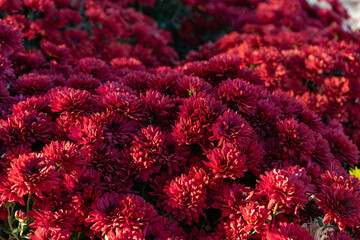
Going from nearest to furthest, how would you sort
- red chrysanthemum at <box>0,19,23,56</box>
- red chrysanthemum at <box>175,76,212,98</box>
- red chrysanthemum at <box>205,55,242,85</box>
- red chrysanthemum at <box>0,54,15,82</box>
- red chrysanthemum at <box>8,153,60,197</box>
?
red chrysanthemum at <box>8,153,60,197</box>, red chrysanthemum at <box>175,76,212,98</box>, red chrysanthemum at <box>205,55,242,85</box>, red chrysanthemum at <box>0,54,15,82</box>, red chrysanthemum at <box>0,19,23,56</box>

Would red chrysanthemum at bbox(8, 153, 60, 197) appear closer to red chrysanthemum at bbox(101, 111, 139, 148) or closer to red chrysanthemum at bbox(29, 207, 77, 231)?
red chrysanthemum at bbox(29, 207, 77, 231)

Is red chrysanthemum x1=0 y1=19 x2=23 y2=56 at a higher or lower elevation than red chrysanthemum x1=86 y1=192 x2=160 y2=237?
higher

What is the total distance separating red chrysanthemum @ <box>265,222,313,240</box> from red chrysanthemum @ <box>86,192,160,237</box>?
1.68 ft

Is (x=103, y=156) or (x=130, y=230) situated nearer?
(x=130, y=230)

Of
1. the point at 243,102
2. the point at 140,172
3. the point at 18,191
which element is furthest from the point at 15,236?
the point at 243,102

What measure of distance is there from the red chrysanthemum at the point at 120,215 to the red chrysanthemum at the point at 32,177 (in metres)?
0.22

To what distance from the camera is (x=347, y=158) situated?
7.27 ft

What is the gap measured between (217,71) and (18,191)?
52.0 inches

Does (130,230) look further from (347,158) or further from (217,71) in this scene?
(347,158)

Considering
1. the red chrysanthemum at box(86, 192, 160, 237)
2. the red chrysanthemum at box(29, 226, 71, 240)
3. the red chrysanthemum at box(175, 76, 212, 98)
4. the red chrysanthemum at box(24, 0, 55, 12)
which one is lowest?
the red chrysanthemum at box(29, 226, 71, 240)

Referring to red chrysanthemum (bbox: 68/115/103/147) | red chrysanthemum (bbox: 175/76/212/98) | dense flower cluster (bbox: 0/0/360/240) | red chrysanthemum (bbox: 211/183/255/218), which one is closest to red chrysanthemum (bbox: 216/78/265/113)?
dense flower cluster (bbox: 0/0/360/240)

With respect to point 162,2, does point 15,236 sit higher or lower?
lower

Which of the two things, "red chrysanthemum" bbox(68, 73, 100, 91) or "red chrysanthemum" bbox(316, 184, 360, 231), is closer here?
"red chrysanthemum" bbox(316, 184, 360, 231)

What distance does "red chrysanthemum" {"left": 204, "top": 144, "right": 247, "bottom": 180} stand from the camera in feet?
4.97
